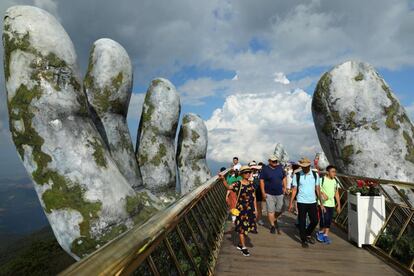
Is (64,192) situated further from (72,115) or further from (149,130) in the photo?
(149,130)

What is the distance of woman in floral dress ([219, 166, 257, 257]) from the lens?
6.66 metres

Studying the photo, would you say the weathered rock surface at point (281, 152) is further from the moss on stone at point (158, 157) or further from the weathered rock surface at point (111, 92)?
the weathered rock surface at point (111, 92)

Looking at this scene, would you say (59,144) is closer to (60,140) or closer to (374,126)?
(60,140)

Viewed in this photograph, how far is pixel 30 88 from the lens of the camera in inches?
397

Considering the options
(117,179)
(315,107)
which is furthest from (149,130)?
(315,107)

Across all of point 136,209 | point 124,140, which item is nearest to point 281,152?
point 124,140

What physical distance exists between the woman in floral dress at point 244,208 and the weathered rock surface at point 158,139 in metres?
13.8

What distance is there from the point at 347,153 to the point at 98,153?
767cm

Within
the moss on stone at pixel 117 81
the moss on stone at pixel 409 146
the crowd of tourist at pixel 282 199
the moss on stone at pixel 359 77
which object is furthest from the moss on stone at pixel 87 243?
the moss on stone at pixel 409 146

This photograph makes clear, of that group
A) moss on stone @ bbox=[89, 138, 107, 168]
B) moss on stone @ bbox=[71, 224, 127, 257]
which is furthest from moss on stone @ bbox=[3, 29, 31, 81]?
moss on stone @ bbox=[71, 224, 127, 257]

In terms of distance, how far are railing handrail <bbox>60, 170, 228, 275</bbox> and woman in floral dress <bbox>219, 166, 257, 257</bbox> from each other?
378cm

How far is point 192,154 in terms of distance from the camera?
80.0ft

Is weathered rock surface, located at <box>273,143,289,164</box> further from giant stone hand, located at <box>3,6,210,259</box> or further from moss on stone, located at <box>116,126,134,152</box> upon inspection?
giant stone hand, located at <box>3,6,210,259</box>

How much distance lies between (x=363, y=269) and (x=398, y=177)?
17.3 feet
